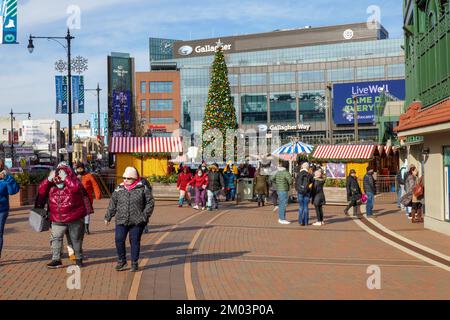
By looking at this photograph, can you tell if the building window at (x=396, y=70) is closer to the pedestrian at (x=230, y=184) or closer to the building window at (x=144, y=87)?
the building window at (x=144, y=87)

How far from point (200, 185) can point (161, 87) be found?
283 ft

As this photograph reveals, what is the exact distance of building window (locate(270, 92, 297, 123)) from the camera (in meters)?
95.6

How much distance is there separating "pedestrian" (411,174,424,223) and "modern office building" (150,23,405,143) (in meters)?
59.4

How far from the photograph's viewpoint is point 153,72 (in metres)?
105

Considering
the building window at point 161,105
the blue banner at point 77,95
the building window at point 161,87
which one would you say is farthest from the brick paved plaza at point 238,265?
the building window at point 161,87

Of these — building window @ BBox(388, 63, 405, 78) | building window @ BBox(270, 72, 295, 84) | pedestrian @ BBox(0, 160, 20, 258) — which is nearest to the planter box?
pedestrian @ BBox(0, 160, 20, 258)

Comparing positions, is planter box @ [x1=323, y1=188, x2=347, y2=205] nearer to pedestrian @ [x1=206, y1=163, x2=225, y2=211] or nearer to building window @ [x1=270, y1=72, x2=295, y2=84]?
pedestrian @ [x1=206, y1=163, x2=225, y2=211]

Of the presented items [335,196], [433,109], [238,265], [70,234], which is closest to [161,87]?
[335,196]

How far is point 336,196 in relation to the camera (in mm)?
24234

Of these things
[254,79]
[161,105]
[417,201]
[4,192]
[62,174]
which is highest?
[254,79]

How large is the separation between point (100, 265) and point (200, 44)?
358ft

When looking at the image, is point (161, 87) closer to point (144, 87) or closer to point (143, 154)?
point (144, 87)

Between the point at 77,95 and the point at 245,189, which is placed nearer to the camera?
the point at 245,189

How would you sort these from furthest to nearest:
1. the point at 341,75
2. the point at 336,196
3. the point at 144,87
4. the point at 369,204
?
the point at 144,87
the point at 341,75
the point at 336,196
the point at 369,204
